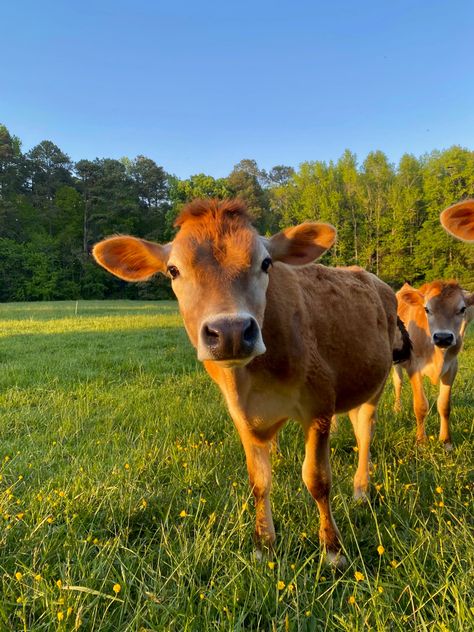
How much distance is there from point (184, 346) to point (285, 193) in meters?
42.6

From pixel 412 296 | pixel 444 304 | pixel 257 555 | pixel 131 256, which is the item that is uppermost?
pixel 131 256

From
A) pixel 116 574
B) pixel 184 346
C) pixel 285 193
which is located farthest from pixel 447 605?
pixel 285 193

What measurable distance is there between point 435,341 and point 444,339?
0.12 metres

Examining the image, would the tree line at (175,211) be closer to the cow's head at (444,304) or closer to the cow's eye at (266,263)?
the cow's head at (444,304)

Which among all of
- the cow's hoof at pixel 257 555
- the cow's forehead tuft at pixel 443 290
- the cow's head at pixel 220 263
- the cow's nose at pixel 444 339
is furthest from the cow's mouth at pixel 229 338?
the cow's forehead tuft at pixel 443 290

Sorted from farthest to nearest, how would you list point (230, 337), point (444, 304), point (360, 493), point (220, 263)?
point (444, 304)
point (360, 493)
point (220, 263)
point (230, 337)

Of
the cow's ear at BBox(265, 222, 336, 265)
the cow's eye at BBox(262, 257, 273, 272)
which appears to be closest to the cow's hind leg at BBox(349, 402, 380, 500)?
the cow's ear at BBox(265, 222, 336, 265)

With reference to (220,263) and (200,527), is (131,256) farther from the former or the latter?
(200,527)

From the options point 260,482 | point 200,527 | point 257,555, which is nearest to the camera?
point 257,555

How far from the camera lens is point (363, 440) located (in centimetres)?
402

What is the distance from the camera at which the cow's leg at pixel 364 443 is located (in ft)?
11.9

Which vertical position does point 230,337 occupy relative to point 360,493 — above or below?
above

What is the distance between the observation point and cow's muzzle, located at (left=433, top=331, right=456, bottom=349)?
18.9ft

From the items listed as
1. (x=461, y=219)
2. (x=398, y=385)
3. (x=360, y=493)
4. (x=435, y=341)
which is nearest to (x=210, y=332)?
(x=360, y=493)
